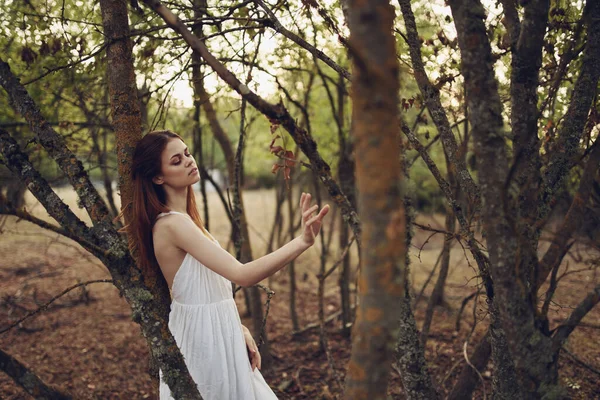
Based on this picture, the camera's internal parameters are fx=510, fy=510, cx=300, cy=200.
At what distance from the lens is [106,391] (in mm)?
4516

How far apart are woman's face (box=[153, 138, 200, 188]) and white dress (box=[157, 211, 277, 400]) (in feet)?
0.64

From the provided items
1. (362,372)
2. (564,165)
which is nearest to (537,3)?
(564,165)

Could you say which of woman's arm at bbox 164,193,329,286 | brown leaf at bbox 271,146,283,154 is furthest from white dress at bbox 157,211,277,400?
brown leaf at bbox 271,146,283,154

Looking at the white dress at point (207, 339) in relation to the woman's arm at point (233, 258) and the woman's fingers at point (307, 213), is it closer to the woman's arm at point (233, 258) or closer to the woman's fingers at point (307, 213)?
the woman's arm at point (233, 258)

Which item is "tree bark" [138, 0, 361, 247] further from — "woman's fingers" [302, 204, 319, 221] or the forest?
"woman's fingers" [302, 204, 319, 221]

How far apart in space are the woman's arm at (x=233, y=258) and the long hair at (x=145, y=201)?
0.48ft

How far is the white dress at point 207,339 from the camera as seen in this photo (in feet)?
7.80

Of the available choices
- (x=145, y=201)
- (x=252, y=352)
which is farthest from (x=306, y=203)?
(x=252, y=352)

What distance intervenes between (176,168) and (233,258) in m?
0.62

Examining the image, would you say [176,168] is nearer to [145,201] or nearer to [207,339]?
[145,201]

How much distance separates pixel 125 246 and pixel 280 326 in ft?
16.3

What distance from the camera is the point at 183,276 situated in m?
2.36

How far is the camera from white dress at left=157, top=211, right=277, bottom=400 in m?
2.38

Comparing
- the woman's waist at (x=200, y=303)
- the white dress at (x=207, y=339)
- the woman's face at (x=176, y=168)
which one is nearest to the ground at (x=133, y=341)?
the white dress at (x=207, y=339)
